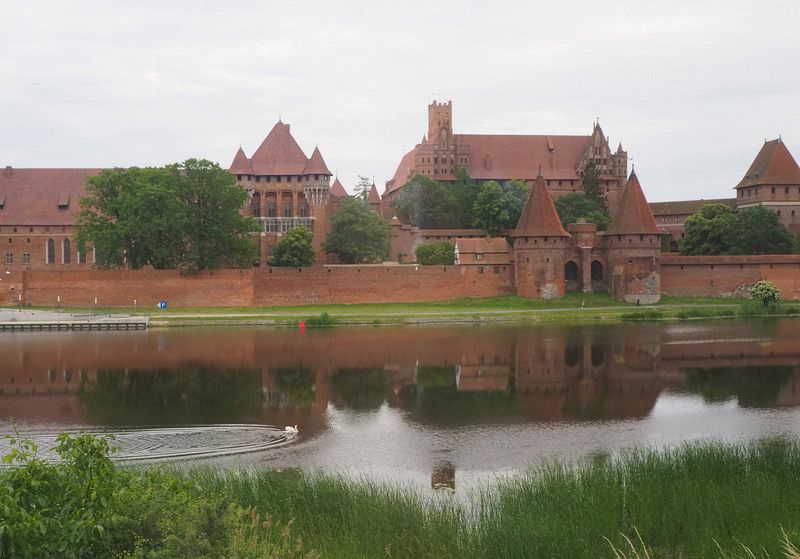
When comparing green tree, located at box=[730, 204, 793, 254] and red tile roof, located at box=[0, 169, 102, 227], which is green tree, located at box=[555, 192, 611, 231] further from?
red tile roof, located at box=[0, 169, 102, 227]

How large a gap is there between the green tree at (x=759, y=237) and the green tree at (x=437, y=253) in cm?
1514

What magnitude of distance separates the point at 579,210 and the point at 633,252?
12.4 m

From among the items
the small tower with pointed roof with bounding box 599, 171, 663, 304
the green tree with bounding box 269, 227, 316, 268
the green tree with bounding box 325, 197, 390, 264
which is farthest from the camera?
the green tree with bounding box 325, 197, 390, 264

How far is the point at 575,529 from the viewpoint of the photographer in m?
8.80

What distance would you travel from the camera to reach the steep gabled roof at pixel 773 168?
51.6m

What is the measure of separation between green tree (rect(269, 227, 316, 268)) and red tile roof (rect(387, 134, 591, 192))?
19.5 m

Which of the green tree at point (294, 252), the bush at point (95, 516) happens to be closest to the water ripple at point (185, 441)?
the bush at point (95, 516)

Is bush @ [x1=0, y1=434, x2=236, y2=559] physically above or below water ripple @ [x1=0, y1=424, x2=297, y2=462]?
above

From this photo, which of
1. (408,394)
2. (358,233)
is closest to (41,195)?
(358,233)

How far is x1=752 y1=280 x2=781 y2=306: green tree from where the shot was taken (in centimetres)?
3953

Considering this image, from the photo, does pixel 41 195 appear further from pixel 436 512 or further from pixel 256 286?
pixel 436 512

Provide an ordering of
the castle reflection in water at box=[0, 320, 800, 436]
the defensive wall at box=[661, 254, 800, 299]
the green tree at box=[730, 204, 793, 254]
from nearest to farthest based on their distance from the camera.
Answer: the castle reflection in water at box=[0, 320, 800, 436]
the defensive wall at box=[661, 254, 800, 299]
the green tree at box=[730, 204, 793, 254]

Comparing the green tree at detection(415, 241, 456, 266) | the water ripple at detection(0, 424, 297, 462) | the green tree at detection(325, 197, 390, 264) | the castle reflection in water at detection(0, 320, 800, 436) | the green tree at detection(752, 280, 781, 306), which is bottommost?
the water ripple at detection(0, 424, 297, 462)

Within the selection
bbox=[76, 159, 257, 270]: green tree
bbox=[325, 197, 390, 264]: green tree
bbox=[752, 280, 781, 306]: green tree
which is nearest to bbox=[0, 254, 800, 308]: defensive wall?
bbox=[76, 159, 257, 270]: green tree
